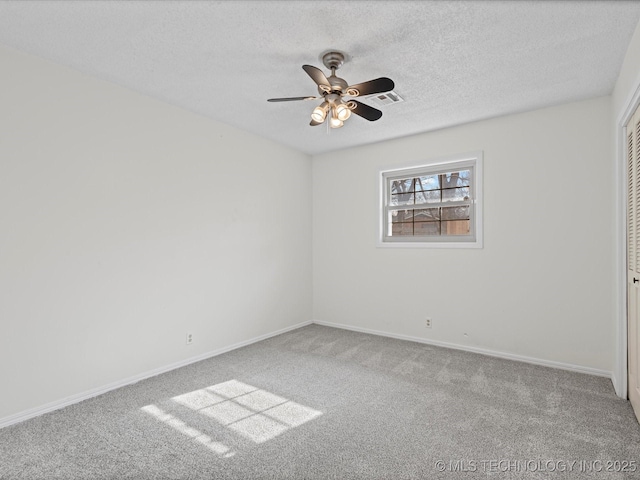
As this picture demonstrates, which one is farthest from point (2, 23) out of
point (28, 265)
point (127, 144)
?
point (28, 265)

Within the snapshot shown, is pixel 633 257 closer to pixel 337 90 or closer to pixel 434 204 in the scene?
pixel 434 204

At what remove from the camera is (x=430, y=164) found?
404cm

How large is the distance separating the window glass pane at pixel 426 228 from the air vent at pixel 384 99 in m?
1.63

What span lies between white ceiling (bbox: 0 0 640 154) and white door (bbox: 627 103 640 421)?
63cm

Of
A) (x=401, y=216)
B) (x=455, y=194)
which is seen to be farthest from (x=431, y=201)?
(x=401, y=216)

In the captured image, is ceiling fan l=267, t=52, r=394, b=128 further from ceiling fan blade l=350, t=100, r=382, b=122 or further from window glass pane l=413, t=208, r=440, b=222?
window glass pane l=413, t=208, r=440, b=222

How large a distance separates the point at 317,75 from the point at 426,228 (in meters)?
2.63

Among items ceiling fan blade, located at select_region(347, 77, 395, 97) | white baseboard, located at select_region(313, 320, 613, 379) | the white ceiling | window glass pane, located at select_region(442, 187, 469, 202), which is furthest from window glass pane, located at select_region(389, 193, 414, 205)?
ceiling fan blade, located at select_region(347, 77, 395, 97)

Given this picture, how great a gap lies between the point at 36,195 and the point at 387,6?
2.63m

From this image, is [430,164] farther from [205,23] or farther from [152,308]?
[152,308]

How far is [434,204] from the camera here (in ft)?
13.6

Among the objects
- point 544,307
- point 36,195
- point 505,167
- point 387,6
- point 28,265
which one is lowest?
point 544,307

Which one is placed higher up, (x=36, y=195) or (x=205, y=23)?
(x=205, y=23)

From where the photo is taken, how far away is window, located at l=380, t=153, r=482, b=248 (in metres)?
3.83
